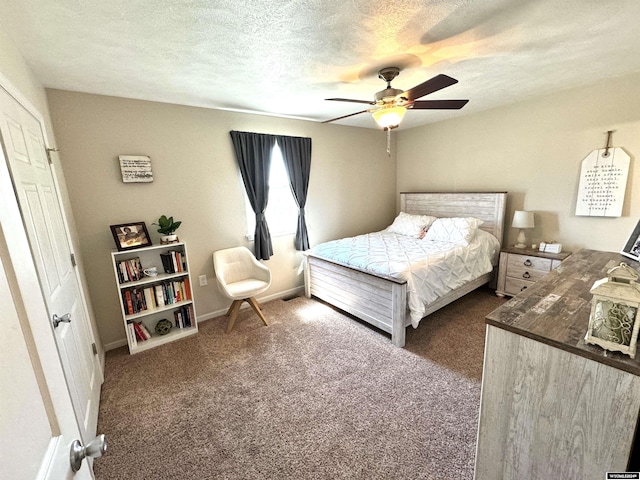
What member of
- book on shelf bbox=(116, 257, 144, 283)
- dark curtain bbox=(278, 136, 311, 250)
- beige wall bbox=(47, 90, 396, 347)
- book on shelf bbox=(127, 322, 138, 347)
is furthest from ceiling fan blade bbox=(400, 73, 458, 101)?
book on shelf bbox=(127, 322, 138, 347)

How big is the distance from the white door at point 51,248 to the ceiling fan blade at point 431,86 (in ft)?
7.11

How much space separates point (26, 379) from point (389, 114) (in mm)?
2276

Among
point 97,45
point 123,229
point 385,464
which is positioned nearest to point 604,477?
point 385,464

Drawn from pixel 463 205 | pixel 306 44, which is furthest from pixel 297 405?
pixel 463 205

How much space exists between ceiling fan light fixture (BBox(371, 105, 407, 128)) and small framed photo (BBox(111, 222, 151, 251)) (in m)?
2.39

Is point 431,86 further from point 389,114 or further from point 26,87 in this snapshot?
point 26,87

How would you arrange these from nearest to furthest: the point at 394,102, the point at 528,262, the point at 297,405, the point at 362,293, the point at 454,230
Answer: the point at 297,405 → the point at 394,102 → the point at 362,293 → the point at 528,262 → the point at 454,230

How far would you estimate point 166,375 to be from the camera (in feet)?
7.56

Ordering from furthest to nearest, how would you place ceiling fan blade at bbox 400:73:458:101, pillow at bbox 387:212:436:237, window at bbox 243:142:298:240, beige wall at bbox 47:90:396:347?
pillow at bbox 387:212:436:237 → window at bbox 243:142:298:240 → beige wall at bbox 47:90:396:347 → ceiling fan blade at bbox 400:73:458:101

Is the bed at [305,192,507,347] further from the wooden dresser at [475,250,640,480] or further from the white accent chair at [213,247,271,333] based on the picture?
the wooden dresser at [475,250,640,480]

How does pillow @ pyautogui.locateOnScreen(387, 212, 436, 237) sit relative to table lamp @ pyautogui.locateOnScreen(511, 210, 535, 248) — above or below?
below

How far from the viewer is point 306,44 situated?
5.79 ft

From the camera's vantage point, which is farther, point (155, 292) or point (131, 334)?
point (155, 292)

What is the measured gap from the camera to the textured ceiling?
1.43m
